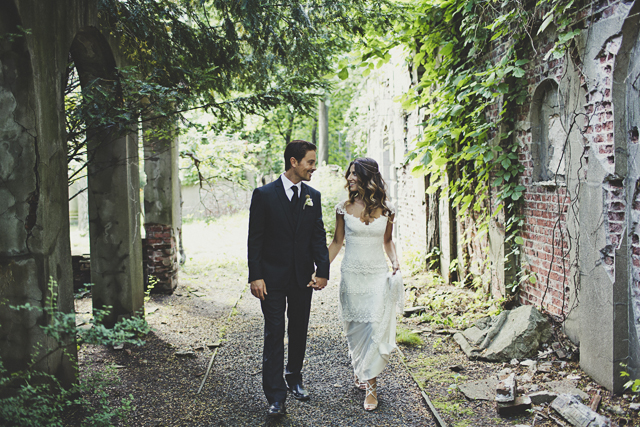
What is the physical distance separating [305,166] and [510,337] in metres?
3.23

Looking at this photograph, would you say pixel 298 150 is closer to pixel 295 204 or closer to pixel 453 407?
pixel 295 204

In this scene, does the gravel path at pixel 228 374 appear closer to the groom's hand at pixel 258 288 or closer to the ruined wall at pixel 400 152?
the groom's hand at pixel 258 288

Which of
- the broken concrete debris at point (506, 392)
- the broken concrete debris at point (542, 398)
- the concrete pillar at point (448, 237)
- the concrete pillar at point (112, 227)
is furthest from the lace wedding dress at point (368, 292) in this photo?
the concrete pillar at point (448, 237)

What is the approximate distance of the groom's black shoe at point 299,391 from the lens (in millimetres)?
4707

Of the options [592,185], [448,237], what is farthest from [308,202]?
[448,237]

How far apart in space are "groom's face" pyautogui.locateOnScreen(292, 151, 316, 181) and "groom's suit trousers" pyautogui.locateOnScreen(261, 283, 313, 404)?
1.00 metres

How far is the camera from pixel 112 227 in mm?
6484

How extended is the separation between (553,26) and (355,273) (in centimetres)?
367

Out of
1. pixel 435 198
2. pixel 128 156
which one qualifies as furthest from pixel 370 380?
pixel 435 198

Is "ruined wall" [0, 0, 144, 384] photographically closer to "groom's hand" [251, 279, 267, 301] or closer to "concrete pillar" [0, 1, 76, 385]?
"concrete pillar" [0, 1, 76, 385]

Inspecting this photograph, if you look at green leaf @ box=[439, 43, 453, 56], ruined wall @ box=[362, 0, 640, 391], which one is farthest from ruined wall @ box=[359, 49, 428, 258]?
ruined wall @ box=[362, 0, 640, 391]

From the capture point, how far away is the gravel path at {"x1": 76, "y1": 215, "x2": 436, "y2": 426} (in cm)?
437

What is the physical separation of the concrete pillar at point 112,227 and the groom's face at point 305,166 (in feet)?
9.96

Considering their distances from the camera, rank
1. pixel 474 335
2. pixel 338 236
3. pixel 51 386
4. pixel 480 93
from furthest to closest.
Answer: pixel 480 93, pixel 474 335, pixel 338 236, pixel 51 386
